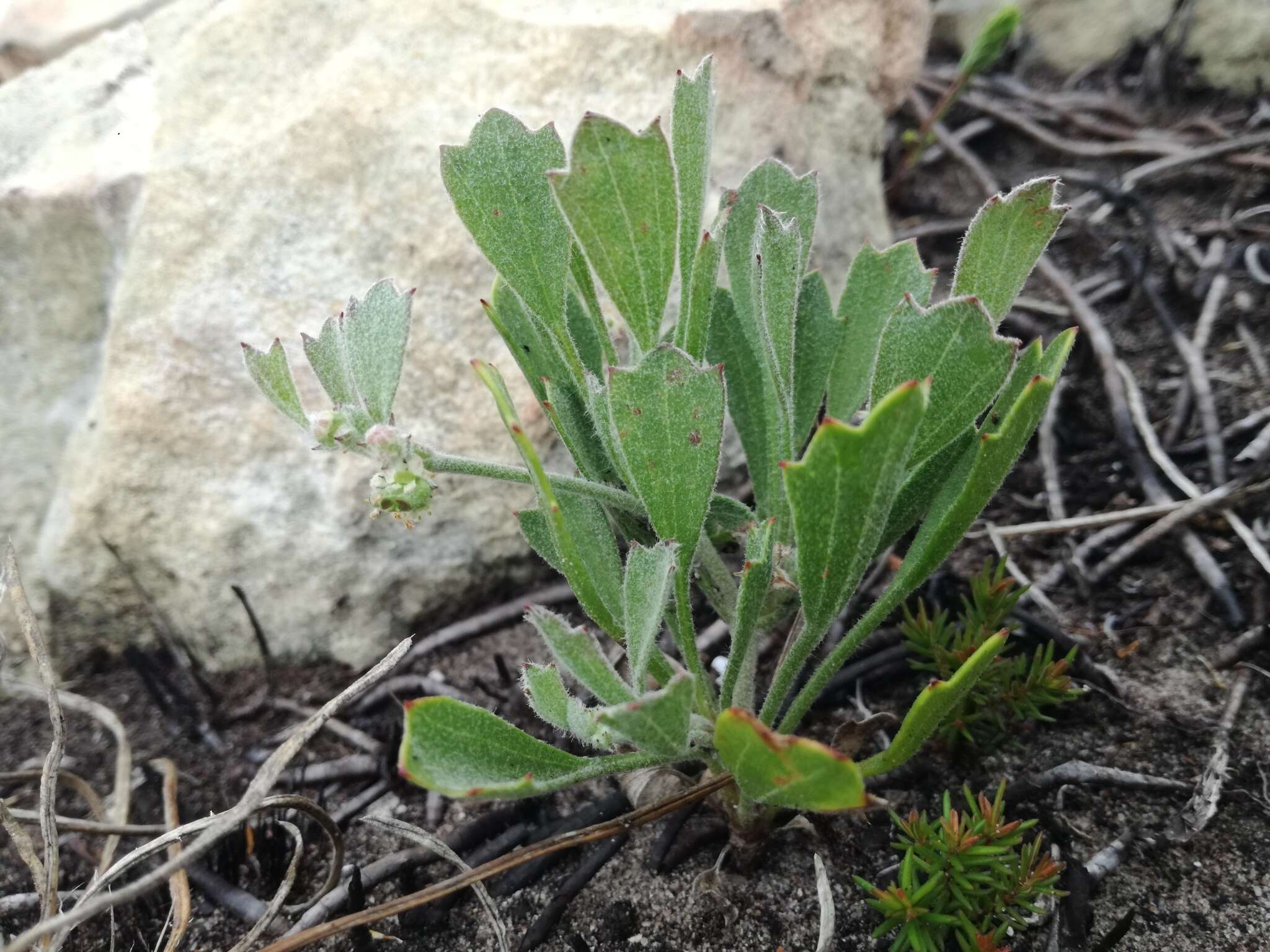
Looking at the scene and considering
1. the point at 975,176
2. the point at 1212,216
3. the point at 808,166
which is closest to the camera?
the point at 808,166

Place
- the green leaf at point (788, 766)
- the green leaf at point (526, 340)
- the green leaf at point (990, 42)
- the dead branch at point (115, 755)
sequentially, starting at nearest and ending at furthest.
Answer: the green leaf at point (788, 766)
the green leaf at point (526, 340)
the dead branch at point (115, 755)
the green leaf at point (990, 42)

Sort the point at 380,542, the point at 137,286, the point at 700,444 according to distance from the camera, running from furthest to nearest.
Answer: the point at 137,286 → the point at 380,542 → the point at 700,444

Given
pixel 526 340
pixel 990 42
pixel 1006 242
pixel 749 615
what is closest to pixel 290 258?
pixel 526 340

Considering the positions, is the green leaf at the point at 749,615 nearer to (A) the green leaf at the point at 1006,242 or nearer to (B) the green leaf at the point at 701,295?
(B) the green leaf at the point at 701,295

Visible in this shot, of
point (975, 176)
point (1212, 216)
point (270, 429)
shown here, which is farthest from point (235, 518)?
point (1212, 216)

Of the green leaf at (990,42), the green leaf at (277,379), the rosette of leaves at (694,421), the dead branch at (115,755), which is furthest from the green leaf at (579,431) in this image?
the green leaf at (990,42)

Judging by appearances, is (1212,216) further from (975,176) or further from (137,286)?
(137,286)

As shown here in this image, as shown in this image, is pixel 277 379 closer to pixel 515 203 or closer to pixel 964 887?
pixel 515 203

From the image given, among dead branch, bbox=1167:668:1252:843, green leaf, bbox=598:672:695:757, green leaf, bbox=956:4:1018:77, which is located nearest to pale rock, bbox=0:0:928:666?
green leaf, bbox=956:4:1018:77
